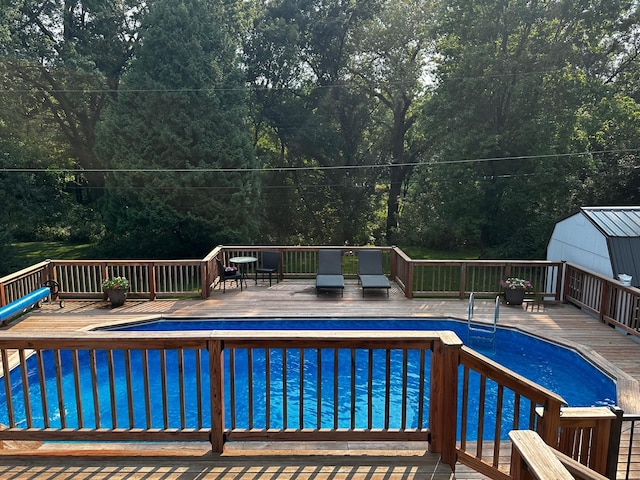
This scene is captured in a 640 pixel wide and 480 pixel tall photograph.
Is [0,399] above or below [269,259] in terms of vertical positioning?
below

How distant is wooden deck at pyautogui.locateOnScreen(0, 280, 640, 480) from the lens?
2.86 m

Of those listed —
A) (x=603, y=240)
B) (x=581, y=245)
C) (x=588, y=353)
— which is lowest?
(x=588, y=353)

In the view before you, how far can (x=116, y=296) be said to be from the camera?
27.5 feet

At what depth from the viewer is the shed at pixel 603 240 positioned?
7609 mm

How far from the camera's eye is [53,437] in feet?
9.82

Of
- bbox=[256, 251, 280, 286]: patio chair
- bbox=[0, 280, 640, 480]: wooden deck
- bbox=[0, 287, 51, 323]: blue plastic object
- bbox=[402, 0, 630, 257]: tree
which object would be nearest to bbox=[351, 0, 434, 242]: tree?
bbox=[402, 0, 630, 257]: tree

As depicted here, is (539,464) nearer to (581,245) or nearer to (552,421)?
(552,421)

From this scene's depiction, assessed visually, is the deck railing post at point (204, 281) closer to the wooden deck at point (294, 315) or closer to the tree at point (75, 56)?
the wooden deck at point (294, 315)

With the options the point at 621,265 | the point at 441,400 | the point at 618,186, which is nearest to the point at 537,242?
the point at 618,186

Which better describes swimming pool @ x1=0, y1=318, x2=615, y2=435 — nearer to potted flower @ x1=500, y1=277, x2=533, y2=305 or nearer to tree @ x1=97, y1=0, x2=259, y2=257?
potted flower @ x1=500, y1=277, x2=533, y2=305

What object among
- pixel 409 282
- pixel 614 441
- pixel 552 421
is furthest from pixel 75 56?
pixel 614 441

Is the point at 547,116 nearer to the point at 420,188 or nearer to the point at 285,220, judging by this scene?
the point at 420,188

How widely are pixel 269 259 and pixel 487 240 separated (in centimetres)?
976

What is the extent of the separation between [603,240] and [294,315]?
5642 mm
